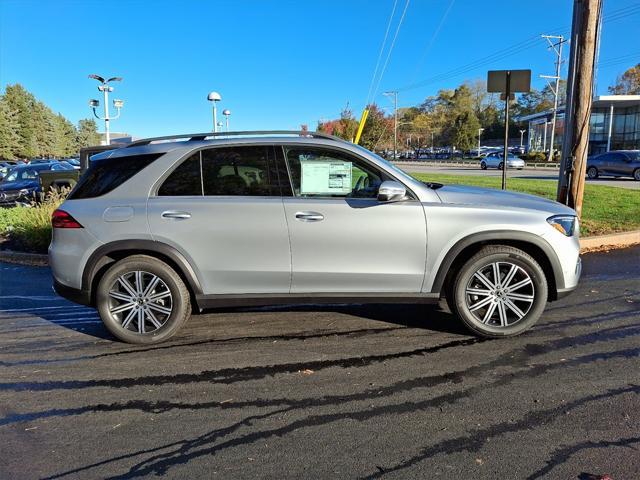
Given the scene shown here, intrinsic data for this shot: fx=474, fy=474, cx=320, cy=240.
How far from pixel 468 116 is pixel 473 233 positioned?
283 feet

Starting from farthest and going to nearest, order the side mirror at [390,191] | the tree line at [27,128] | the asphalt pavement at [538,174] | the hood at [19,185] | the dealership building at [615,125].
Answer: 1. the tree line at [27,128]
2. the dealership building at [615,125]
3. the asphalt pavement at [538,174]
4. the hood at [19,185]
5. the side mirror at [390,191]

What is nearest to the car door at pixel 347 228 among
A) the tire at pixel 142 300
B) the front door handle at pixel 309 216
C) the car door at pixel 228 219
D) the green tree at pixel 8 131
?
the front door handle at pixel 309 216

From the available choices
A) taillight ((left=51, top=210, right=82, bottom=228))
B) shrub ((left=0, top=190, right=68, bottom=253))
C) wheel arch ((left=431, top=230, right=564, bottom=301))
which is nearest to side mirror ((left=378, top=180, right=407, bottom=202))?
wheel arch ((left=431, top=230, right=564, bottom=301))

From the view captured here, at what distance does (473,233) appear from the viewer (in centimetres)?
407

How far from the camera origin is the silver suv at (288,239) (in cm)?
406

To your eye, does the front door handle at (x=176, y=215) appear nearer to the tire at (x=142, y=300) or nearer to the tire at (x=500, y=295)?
the tire at (x=142, y=300)

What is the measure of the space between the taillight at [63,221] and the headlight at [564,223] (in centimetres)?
413

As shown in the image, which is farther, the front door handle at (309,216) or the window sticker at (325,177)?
the window sticker at (325,177)

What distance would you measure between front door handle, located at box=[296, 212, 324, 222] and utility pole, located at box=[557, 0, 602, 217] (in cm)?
603

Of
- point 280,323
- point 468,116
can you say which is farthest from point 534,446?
point 468,116

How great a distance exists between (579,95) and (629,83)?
8948cm

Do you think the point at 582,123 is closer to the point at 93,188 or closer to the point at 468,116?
the point at 93,188

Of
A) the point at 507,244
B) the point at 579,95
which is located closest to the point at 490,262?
the point at 507,244

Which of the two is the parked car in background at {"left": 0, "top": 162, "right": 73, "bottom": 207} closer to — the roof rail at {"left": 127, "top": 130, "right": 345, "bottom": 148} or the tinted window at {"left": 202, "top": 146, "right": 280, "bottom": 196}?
the roof rail at {"left": 127, "top": 130, "right": 345, "bottom": 148}
